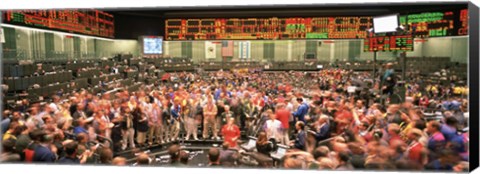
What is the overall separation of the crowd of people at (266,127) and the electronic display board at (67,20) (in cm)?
327

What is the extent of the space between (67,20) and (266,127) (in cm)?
1228

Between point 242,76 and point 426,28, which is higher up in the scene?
point 426,28

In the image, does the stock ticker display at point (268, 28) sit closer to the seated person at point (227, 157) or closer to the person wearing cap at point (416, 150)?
the seated person at point (227, 157)

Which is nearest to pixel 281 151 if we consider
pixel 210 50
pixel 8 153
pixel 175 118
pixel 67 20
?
pixel 175 118

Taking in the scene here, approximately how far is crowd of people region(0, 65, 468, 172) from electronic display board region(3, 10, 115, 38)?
327 centimetres

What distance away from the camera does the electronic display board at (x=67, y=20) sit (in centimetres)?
1395

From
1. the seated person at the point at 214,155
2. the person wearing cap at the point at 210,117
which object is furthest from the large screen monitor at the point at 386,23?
the seated person at the point at 214,155

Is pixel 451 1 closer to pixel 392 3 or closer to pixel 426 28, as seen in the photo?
pixel 392 3

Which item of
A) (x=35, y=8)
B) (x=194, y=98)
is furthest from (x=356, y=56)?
(x=35, y=8)

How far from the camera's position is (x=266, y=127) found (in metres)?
11.2

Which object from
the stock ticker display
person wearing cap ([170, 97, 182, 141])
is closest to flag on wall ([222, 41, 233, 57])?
the stock ticker display

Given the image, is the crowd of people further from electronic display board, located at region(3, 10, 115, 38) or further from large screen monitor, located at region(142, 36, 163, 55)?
large screen monitor, located at region(142, 36, 163, 55)

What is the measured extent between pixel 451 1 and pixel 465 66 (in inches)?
55.5

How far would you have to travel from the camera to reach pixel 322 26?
25.8 meters
